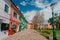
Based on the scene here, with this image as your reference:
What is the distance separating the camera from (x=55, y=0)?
1117 centimetres

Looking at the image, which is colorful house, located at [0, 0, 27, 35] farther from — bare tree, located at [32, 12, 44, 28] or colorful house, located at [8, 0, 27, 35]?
bare tree, located at [32, 12, 44, 28]

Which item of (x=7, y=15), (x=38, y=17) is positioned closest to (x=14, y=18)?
(x=7, y=15)

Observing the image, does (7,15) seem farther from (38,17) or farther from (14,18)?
(38,17)

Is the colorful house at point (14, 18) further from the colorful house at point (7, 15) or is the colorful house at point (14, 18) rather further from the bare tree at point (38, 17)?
the bare tree at point (38, 17)

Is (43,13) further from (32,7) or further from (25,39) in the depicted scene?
(25,39)

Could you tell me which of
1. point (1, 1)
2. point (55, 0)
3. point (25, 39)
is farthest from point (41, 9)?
point (1, 1)

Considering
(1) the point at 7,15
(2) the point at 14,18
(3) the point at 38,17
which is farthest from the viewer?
(3) the point at 38,17

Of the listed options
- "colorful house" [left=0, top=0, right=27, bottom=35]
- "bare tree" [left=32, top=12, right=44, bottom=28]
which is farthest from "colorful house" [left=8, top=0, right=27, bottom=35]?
"bare tree" [left=32, top=12, right=44, bottom=28]

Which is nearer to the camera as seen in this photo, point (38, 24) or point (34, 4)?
point (34, 4)

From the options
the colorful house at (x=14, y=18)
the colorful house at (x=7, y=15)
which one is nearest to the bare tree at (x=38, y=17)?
the colorful house at (x=14, y=18)

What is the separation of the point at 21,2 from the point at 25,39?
335cm

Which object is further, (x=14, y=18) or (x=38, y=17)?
(x=38, y=17)

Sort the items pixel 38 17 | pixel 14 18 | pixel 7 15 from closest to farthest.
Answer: pixel 7 15 → pixel 14 18 → pixel 38 17

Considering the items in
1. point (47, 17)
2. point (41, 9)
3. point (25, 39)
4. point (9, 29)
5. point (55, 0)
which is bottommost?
point (25, 39)
